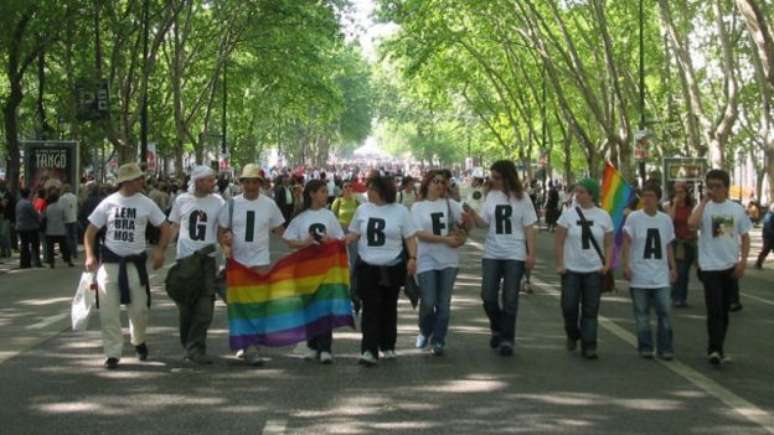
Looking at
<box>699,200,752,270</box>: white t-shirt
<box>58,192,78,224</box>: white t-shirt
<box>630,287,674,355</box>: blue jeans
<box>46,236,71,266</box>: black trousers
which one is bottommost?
<box>630,287,674,355</box>: blue jeans

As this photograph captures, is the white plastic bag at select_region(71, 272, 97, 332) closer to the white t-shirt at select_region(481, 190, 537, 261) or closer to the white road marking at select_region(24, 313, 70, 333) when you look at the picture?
the white road marking at select_region(24, 313, 70, 333)

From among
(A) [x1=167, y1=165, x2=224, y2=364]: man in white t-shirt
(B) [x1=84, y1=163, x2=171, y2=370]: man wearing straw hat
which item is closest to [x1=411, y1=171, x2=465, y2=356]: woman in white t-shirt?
(A) [x1=167, y1=165, x2=224, y2=364]: man in white t-shirt


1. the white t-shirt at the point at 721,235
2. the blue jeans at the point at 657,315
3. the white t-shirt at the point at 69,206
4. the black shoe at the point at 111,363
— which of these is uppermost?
the white t-shirt at the point at 69,206

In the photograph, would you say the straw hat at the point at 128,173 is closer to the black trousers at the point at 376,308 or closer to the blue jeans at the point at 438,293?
the black trousers at the point at 376,308

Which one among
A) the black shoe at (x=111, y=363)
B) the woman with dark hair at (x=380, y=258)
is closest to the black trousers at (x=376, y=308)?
the woman with dark hair at (x=380, y=258)

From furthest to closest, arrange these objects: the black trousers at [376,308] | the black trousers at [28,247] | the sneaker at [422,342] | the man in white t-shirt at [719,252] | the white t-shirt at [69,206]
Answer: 1. the white t-shirt at [69,206]
2. the black trousers at [28,247]
3. the sneaker at [422,342]
4. the man in white t-shirt at [719,252]
5. the black trousers at [376,308]

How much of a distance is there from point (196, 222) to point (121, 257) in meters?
0.67

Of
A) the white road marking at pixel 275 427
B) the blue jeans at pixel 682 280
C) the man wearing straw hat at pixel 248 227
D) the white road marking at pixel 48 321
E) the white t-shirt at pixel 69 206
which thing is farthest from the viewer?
the white t-shirt at pixel 69 206

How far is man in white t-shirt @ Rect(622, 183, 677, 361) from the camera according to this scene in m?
10.5

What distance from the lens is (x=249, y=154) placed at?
7869 centimetres

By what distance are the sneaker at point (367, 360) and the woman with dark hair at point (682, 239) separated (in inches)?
259

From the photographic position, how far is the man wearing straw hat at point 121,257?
32.9 ft

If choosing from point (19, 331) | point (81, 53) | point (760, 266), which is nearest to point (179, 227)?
point (19, 331)

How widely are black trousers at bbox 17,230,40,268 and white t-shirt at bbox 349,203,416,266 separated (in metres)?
14.1
